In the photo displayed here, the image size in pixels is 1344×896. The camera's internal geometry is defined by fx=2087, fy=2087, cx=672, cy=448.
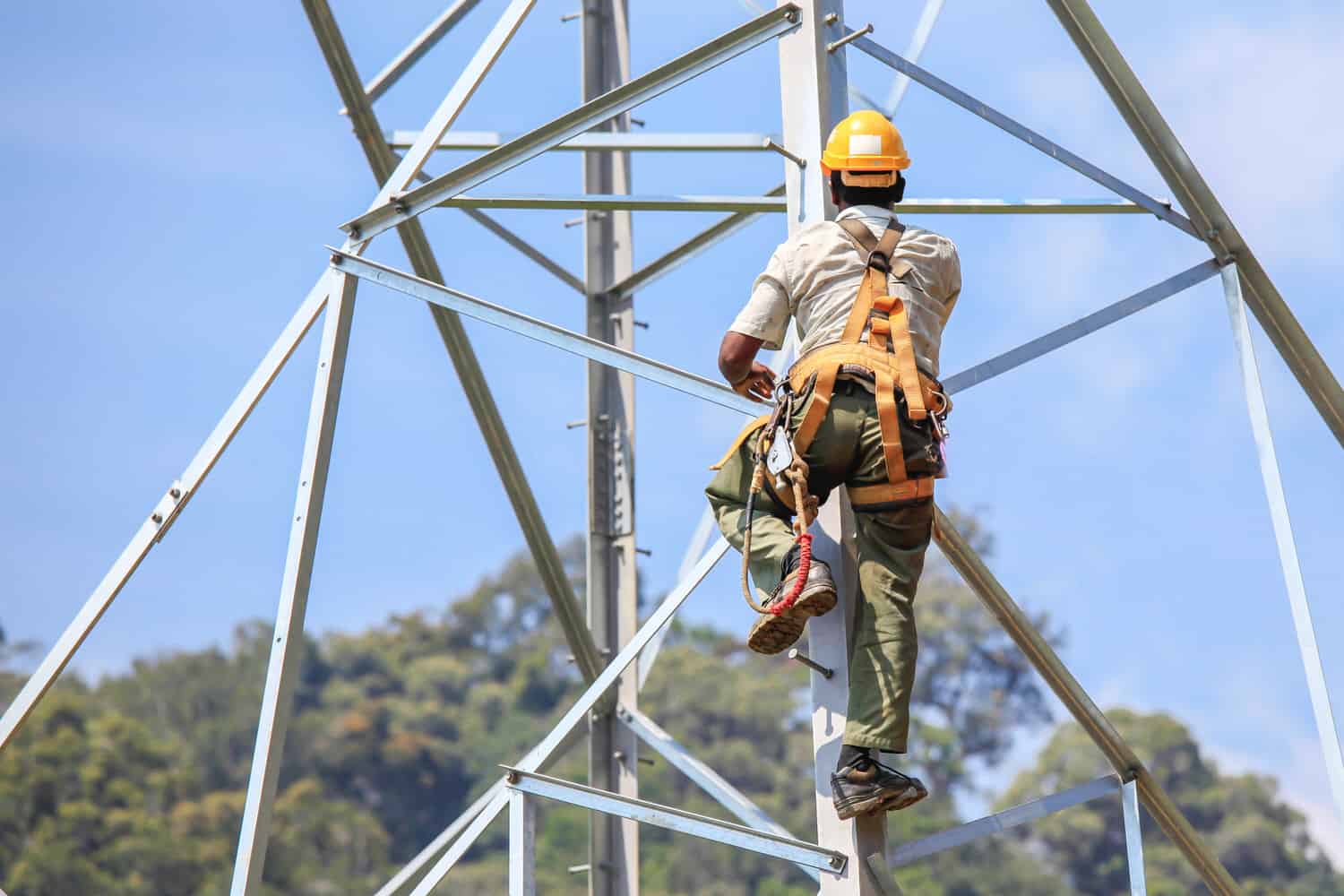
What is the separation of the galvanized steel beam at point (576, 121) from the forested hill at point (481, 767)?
34986 millimetres

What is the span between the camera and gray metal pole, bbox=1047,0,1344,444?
6.92 m

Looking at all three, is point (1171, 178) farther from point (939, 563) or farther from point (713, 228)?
point (939, 563)

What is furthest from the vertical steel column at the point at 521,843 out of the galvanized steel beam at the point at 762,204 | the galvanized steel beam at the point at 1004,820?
the galvanized steel beam at the point at 762,204

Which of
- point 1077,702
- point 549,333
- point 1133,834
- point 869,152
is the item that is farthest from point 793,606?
point 1133,834

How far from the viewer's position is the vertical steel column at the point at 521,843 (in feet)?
18.4

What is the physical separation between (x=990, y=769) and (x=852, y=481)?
45.3 meters

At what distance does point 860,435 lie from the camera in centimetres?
527

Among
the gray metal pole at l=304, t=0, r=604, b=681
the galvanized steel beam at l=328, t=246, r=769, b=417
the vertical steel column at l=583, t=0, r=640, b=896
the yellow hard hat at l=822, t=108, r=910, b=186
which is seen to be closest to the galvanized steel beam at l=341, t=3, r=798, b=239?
the galvanized steel beam at l=328, t=246, r=769, b=417

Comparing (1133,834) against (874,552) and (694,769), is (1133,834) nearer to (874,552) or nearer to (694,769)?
(694,769)

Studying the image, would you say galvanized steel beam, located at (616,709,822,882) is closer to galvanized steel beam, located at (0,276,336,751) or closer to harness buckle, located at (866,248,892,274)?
galvanized steel beam, located at (0,276,336,751)

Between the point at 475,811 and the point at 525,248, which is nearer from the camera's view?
the point at 475,811

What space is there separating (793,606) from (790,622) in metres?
0.09

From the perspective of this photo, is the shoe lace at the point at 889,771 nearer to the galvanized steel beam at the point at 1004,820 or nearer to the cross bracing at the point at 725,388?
the cross bracing at the point at 725,388

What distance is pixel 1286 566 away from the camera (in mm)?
6656
